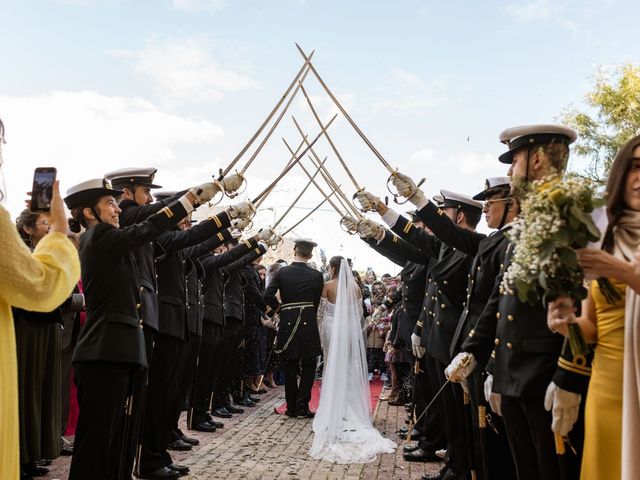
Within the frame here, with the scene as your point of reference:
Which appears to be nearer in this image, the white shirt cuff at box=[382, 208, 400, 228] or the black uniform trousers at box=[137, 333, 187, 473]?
the white shirt cuff at box=[382, 208, 400, 228]

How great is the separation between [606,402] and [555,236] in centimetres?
79

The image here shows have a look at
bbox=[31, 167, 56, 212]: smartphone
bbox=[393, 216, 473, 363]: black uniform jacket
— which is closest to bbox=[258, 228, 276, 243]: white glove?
bbox=[393, 216, 473, 363]: black uniform jacket

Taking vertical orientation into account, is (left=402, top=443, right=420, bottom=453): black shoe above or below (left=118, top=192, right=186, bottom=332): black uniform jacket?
below

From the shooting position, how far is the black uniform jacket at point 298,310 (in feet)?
32.8

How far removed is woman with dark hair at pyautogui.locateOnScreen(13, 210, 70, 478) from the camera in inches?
213

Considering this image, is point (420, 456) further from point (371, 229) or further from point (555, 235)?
point (555, 235)

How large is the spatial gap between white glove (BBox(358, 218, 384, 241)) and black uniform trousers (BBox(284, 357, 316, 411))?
12.0ft

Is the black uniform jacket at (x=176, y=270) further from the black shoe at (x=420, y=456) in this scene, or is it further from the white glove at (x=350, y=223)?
the black shoe at (x=420, y=456)

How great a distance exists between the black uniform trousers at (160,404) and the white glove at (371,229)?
209 centimetres

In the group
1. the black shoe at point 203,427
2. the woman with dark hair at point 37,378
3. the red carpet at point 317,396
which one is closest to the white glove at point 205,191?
the woman with dark hair at point 37,378

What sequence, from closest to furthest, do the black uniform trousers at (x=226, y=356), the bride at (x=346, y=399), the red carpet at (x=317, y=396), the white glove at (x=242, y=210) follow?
1. the white glove at (x=242, y=210)
2. the bride at (x=346, y=399)
3. the black uniform trousers at (x=226, y=356)
4. the red carpet at (x=317, y=396)

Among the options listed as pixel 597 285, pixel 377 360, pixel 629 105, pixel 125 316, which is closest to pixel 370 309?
pixel 377 360

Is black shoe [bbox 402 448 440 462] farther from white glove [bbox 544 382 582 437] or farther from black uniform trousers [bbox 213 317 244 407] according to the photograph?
white glove [bbox 544 382 582 437]

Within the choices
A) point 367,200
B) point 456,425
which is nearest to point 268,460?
point 456,425
